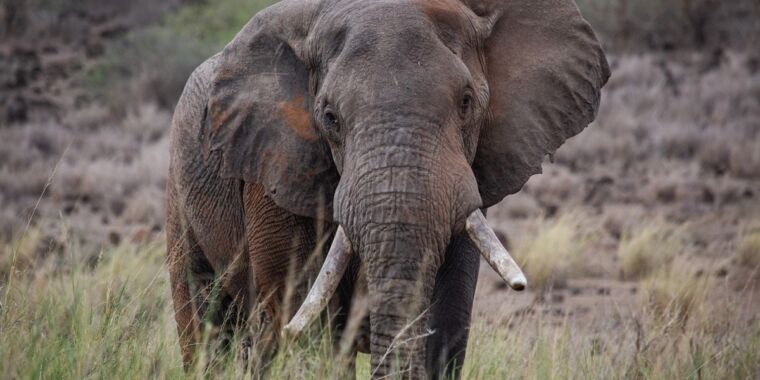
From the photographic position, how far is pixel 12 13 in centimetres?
3002

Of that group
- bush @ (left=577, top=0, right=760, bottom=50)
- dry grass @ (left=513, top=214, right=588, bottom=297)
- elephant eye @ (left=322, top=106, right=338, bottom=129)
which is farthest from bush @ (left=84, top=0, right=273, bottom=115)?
elephant eye @ (left=322, top=106, right=338, bottom=129)

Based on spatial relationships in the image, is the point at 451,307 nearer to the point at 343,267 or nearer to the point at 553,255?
the point at 343,267

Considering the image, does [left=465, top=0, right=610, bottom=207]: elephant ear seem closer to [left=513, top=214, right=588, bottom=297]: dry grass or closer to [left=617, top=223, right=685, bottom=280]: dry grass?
[left=513, top=214, right=588, bottom=297]: dry grass

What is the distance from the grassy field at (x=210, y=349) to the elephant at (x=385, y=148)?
0.32m

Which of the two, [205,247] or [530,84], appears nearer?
[530,84]

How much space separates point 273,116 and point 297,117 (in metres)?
0.13

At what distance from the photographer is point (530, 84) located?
16.3 feet

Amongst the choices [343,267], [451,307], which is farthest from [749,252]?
[343,267]

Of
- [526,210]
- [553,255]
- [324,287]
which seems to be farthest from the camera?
[526,210]

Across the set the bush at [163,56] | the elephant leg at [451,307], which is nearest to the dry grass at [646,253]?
the elephant leg at [451,307]

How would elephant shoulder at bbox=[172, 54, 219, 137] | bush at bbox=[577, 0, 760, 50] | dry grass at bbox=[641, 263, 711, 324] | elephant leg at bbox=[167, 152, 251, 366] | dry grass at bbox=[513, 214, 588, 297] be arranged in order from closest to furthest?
elephant leg at bbox=[167, 152, 251, 366], elephant shoulder at bbox=[172, 54, 219, 137], dry grass at bbox=[641, 263, 711, 324], dry grass at bbox=[513, 214, 588, 297], bush at bbox=[577, 0, 760, 50]

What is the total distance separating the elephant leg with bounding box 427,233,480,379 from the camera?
505 centimetres

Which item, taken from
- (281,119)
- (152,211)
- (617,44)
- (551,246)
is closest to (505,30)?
(281,119)

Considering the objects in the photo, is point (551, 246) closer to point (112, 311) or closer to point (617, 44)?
point (112, 311)
